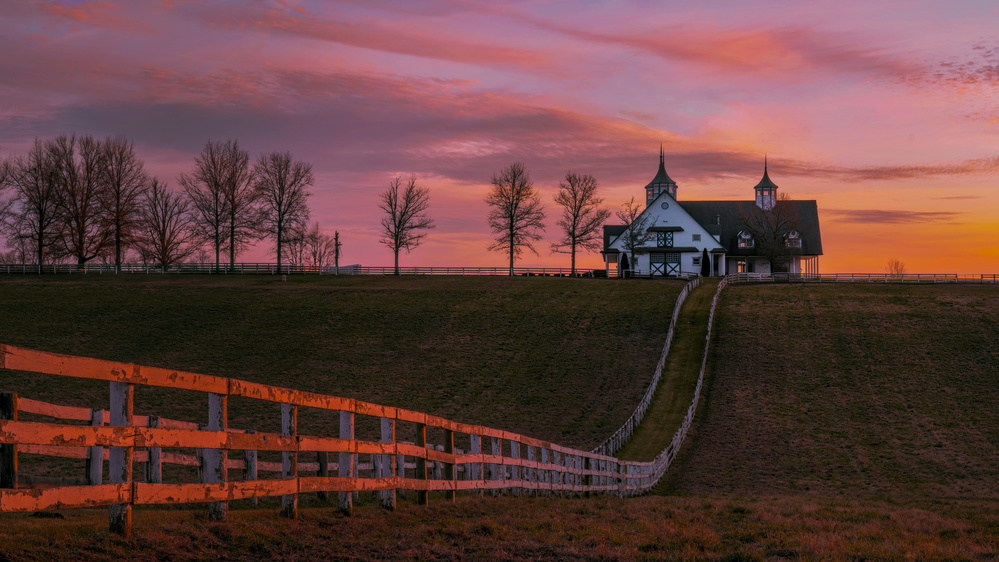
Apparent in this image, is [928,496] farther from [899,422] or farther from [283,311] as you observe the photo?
[283,311]

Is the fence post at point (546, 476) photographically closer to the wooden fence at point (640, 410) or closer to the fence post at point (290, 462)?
the wooden fence at point (640, 410)

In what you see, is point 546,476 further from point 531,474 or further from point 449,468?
point 449,468

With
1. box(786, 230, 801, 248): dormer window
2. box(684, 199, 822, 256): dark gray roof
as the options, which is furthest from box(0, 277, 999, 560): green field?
box(684, 199, 822, 256): dark gray roof

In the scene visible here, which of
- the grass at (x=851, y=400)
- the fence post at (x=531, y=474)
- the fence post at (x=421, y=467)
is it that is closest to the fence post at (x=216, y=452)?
the fence post at (x=421, y=467)

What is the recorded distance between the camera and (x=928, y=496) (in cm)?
2538

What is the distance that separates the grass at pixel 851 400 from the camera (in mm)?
29203

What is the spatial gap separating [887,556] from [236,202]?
299ft

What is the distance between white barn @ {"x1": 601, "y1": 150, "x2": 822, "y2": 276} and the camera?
93.9 meters

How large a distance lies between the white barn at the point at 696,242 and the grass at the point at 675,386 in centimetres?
2719

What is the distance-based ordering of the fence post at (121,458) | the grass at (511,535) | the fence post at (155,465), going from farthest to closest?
the fence post at (155,465), the grass at (511,535), the fence post at (121,458)

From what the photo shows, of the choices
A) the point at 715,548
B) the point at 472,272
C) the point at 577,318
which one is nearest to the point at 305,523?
the point at 715,548

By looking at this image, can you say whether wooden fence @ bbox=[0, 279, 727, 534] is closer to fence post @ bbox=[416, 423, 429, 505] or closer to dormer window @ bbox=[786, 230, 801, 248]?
fence post @ bbox=[416, 423, 429, 505]

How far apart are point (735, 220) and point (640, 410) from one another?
69.4m

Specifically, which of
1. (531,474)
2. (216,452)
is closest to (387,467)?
(216,452)
